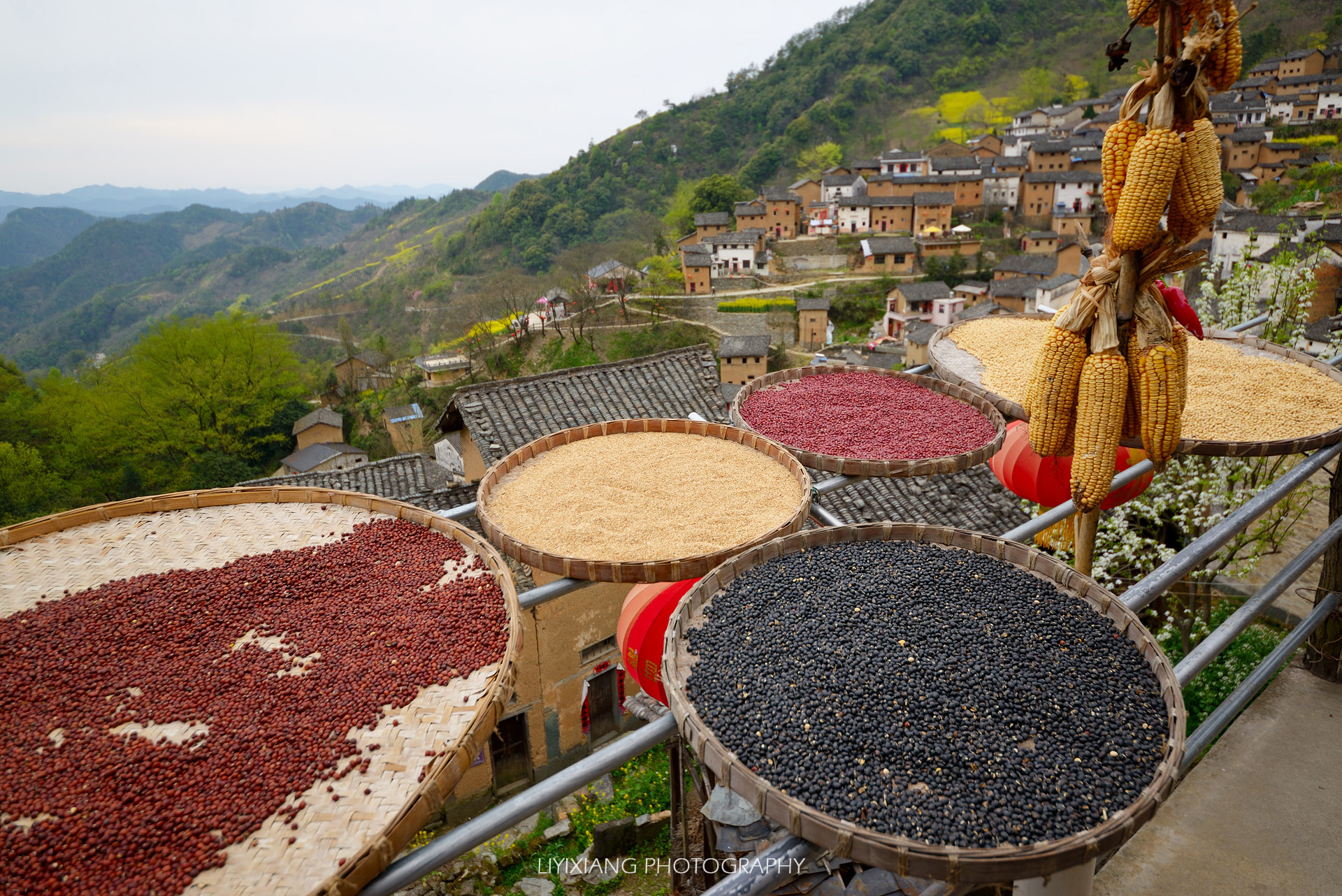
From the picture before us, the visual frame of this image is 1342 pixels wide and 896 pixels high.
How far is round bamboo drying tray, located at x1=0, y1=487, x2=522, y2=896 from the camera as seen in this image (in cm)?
142

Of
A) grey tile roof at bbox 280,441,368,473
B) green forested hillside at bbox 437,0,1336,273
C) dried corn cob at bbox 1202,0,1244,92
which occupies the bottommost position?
grey tile roof at bbox 280,441,368,473

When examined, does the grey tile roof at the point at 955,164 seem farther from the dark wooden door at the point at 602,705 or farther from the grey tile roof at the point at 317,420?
the dark wooden door at the point at 602,705

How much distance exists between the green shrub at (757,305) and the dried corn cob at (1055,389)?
31.9 m

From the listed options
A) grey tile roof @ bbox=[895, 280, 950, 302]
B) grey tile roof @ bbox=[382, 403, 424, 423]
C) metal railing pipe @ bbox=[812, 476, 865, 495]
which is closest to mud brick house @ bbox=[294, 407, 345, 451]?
grey tile roof @ bbox=[382, 403, 424, 423]

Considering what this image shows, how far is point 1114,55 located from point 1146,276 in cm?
83

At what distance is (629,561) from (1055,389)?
1792 mm

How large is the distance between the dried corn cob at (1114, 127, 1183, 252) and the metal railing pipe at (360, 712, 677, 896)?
2.35 m

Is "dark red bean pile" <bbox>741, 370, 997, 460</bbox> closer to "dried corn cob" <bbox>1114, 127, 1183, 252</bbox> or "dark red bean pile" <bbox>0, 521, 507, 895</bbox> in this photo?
"dried corn cob" <bbox>1114, 127, 1183, 252</bbox>

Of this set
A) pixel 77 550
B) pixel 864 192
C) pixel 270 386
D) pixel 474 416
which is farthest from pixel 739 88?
pixel 77 550

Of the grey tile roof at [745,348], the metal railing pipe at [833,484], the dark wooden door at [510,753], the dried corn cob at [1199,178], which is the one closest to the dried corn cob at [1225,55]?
the dried corn cob at [1199,178]

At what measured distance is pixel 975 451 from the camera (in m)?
3.07

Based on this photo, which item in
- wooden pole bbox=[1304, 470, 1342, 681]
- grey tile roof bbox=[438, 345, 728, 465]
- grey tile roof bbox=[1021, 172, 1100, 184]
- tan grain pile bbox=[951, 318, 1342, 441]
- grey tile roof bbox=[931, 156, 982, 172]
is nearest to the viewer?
tan grain pile bbox=[951, 318, 1342, 441]

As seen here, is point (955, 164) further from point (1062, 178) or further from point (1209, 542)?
point (1209, 542)

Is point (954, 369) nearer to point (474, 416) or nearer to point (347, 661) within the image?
point (347, 661)
